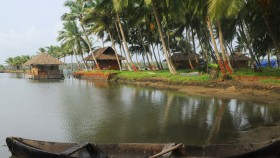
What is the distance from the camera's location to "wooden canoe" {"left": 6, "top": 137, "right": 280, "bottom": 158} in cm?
644

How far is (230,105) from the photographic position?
16.5m

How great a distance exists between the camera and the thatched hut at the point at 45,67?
4491 cm

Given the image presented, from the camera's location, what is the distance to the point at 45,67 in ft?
152

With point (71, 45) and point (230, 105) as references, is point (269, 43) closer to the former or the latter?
point (230, 105)

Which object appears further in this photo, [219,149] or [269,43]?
[269,43]

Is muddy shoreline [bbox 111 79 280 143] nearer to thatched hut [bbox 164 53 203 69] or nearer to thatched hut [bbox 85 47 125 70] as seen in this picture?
thatched hut [bbox 164 53 203 69]

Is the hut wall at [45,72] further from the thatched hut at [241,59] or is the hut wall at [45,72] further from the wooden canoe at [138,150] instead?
the wooden canoe at [138,150]

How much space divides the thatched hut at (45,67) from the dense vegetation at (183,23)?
22.7ft

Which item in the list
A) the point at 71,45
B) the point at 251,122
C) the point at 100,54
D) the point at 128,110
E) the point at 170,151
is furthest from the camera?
the point at 71,45

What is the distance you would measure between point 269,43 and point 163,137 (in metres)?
19.7

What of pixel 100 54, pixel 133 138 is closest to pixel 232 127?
pixel 133 138

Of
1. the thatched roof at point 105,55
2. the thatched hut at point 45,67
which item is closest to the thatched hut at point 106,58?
the thatched roof at point 105,55

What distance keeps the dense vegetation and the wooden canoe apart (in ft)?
30.4

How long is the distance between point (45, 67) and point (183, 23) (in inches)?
893
